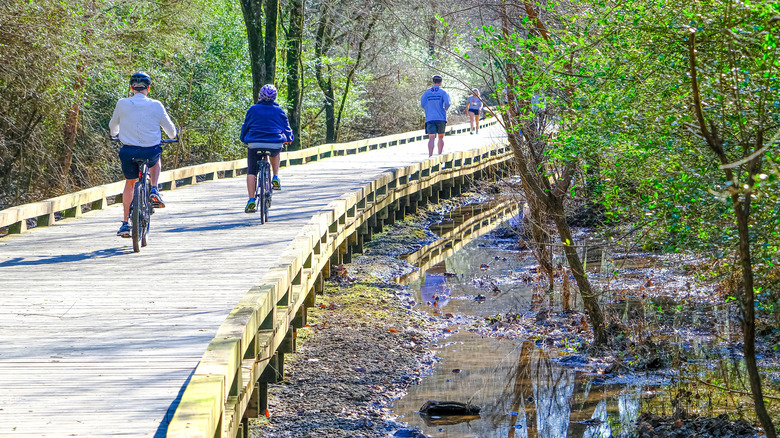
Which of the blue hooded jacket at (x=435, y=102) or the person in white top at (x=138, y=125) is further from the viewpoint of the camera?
the blue hooded jacket at (x=435, y=102)

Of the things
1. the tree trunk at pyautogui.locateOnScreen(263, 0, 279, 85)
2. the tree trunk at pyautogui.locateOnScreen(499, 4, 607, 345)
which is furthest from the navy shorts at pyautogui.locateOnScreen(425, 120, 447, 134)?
the tree trunk at pyautogui.locateOnScreen(499, 4, 607, 345)

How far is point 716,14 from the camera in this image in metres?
6.00

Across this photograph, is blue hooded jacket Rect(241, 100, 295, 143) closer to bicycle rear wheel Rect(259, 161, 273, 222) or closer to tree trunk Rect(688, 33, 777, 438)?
bicycle rear wheel Rect(259, 161, 273, 222)

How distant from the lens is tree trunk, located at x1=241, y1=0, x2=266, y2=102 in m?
22.2

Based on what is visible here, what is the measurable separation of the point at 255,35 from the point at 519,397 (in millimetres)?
15069

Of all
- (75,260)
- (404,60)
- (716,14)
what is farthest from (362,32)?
(716,14)

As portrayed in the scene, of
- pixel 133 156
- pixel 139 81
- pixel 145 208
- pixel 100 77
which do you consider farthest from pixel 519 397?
pixel 100 77

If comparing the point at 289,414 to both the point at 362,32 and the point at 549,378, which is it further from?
Answer: the point at 362,32

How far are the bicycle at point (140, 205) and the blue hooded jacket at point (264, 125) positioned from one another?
5.83 ft

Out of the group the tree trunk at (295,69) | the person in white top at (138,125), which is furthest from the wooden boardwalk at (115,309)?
the tree trunk at (295,69)

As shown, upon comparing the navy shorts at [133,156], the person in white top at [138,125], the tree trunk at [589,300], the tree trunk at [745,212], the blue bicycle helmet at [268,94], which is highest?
the blue bicycle helmet at [268,94]

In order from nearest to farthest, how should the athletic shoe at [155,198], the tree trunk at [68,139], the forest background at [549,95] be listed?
the forest background at [549,95] < the athletic shoe at [155,198] < the tree trunk at [68,139]

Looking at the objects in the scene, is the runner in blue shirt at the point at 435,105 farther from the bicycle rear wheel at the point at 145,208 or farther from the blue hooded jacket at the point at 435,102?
the bicycle rear wheel at the point at 145,208

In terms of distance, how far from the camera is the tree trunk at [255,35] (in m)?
22.2
